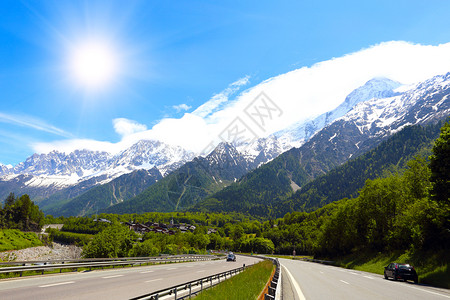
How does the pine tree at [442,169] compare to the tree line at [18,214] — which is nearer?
the pine tree at [442,169]

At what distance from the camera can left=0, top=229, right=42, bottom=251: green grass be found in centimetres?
10885

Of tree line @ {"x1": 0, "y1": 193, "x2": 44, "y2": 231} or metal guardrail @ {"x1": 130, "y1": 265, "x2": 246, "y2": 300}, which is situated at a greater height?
tree line @ {"x1": 0, "y1": 193, "x2": 44, "y2": 231}

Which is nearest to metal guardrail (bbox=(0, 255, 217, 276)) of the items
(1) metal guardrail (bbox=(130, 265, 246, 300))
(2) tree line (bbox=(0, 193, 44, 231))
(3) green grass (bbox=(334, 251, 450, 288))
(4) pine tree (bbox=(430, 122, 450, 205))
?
(1) metal guardrail (bbox=(130, 265, 246, 300))

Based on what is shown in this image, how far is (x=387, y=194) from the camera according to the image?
46500 millimetres

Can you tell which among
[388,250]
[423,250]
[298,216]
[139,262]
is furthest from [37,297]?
[298,216]

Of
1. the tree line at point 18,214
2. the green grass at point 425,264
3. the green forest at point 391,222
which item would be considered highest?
the tree line at point 18,214

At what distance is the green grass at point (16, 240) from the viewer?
357 ft

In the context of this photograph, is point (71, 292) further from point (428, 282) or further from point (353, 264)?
point (353, 264)

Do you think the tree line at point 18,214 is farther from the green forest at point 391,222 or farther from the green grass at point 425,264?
the green grass at point 425,264

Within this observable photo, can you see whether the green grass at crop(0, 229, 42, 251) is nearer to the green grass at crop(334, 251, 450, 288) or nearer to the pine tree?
the green grass at crop(334, 251, 450, 288)

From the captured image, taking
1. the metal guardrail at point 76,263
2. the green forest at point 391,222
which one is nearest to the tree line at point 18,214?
the green forest at point 391,222

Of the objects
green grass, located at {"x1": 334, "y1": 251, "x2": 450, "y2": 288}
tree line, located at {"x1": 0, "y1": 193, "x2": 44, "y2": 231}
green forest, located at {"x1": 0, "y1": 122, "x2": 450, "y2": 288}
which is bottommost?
green grass, located at {"x1": 334, "y1": 251, "x2": 450, "y2": 288}

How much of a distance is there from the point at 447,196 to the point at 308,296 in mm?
16540

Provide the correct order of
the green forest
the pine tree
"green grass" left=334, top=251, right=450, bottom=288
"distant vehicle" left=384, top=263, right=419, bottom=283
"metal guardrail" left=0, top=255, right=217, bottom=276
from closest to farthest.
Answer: "metal guardrail" left=0, top=255, right=217, bottom=276 → the pine tree → "green grass" left=334, top=251, right=450, bottom=288 → "distant vehicle" left=384, top=263, right=419, bottom=283 → the green forest
